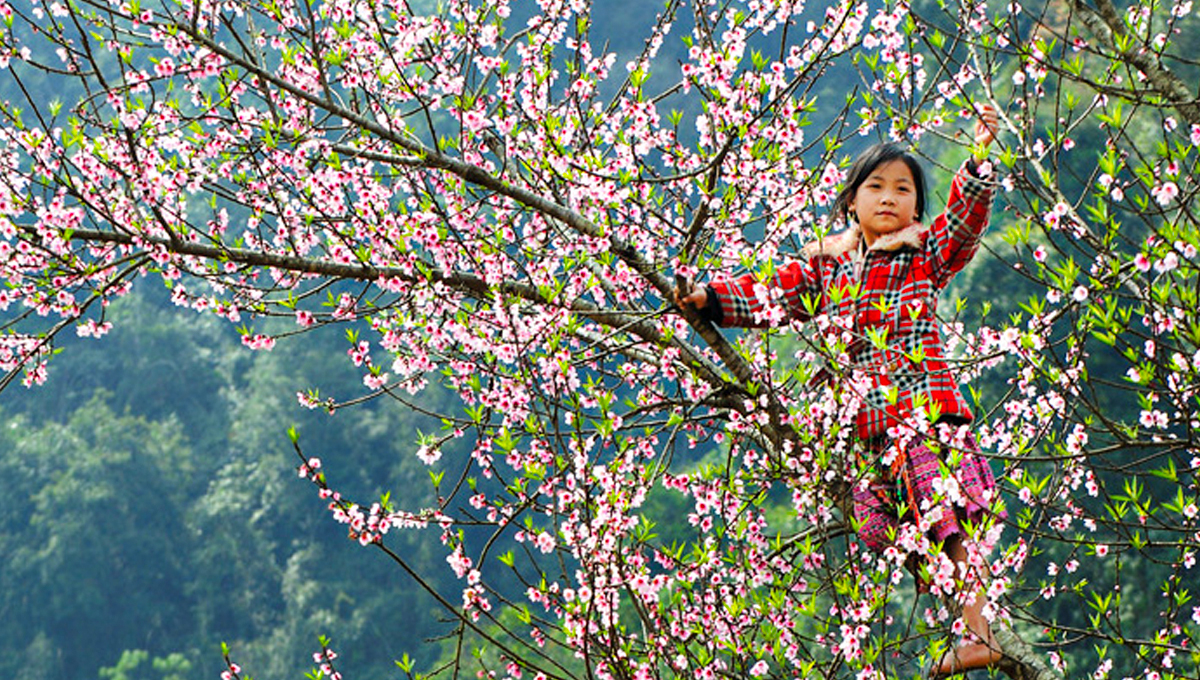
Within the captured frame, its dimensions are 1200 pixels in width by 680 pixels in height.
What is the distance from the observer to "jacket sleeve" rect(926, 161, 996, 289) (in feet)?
9.95

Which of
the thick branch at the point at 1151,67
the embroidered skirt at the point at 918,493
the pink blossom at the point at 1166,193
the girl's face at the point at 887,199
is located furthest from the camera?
the girl's face at the point at 887,199

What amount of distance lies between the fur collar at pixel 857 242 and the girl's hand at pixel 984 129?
38 cm

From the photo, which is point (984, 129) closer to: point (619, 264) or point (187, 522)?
point (619, 264)

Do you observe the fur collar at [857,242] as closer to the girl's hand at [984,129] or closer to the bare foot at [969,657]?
the girl's hand at [984,129]

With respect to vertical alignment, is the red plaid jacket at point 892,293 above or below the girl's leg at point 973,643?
above

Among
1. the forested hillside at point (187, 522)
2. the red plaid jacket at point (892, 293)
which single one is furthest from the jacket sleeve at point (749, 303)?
the forested hillside at point (187, 522)

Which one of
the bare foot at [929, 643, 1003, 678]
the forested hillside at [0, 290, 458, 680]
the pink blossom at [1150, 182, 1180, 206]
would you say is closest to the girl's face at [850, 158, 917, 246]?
the pink blossom at [1150, 182, 1180, 206]

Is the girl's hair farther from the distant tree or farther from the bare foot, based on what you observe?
the bare foot

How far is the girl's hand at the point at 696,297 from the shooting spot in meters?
2.84

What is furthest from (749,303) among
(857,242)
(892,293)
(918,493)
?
(918,493)

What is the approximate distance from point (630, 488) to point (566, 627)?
410 mm

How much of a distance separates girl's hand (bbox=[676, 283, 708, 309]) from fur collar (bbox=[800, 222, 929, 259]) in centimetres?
40

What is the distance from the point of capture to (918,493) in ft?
9.62

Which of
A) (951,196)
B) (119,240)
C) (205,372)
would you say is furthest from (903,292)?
(205,372)
